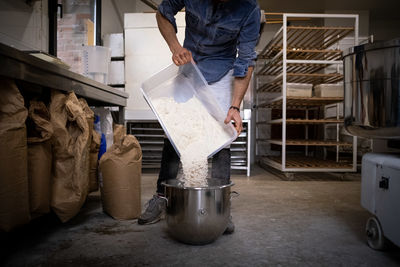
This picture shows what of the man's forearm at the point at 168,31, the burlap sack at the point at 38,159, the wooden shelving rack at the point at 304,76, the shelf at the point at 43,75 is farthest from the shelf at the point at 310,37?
the burlap sack at the point at 38,159

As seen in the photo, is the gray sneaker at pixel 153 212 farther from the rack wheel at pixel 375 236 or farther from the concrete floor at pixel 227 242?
the rack wheel at pixel 375 236

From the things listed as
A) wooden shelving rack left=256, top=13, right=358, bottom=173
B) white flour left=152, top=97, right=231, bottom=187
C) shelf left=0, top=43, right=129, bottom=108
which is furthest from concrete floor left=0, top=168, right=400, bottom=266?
wooden shelving rack left=256, top=13, right=358, bottom=173

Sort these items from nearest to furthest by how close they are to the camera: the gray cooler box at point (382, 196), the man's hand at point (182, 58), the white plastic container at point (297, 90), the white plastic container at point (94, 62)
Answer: the gray cooler box at point (382, 196), the man's hand at point (182, 58), the white plastic container at point (94, 62), the white plastic container at point (297, 90)

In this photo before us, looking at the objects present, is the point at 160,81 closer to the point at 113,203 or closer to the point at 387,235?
the point at 113,203

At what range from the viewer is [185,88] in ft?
4.45

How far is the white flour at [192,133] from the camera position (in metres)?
1.18

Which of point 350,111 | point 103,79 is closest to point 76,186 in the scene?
point 103,79

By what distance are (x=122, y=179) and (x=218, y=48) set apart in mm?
786

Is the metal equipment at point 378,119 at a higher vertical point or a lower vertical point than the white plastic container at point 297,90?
lower

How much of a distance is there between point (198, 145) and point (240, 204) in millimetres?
817

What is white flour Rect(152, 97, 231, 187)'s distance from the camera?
3.86 ft

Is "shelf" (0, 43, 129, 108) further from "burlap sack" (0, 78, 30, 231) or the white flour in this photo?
the white flour

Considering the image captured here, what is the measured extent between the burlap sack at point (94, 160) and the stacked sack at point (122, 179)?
0.17 meters

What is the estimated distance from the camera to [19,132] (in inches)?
36.6
